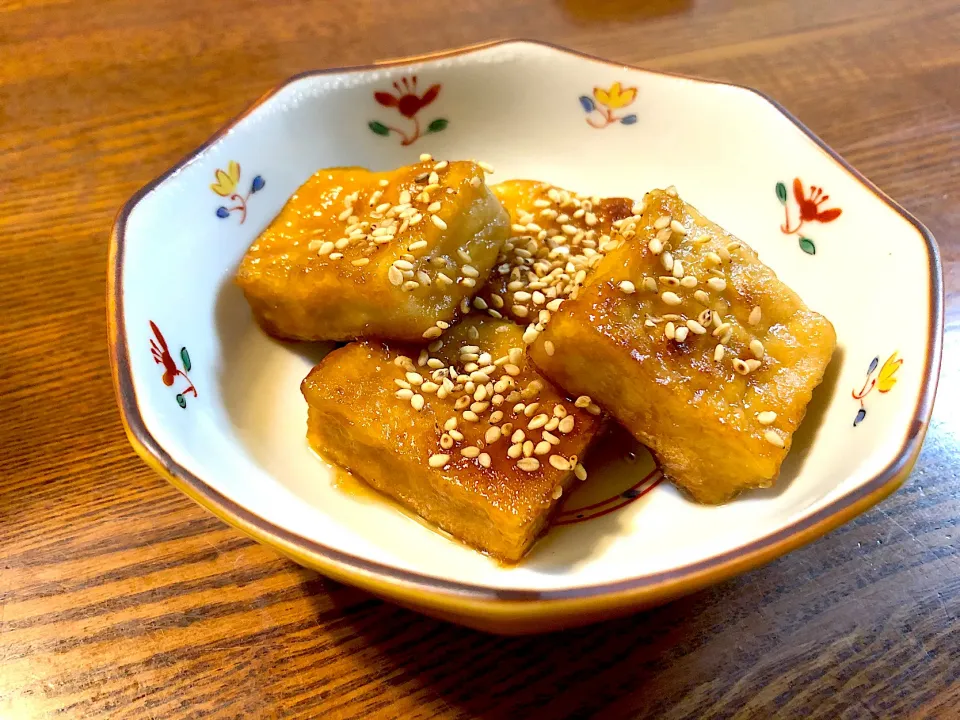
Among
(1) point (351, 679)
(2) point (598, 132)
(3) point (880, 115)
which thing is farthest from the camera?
(3) point (880, 115)

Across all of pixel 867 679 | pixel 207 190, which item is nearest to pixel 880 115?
pixel 867 679

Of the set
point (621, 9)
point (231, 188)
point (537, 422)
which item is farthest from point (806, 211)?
point (621, 9)

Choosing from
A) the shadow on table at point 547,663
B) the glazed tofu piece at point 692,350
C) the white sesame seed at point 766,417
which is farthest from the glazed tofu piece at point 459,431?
the white sesame seed at point 766,417

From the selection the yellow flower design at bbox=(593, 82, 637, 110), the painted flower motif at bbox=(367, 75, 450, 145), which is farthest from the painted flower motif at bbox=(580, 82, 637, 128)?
the painted flower motif at bbox=(367, 75, 450, 145)

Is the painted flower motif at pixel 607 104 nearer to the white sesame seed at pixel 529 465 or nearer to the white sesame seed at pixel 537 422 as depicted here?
the white sesame seed at pixel 537 422

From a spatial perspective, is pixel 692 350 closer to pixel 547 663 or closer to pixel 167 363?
pixel 547 663

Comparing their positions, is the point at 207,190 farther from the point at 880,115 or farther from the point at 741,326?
the point at 880,115
